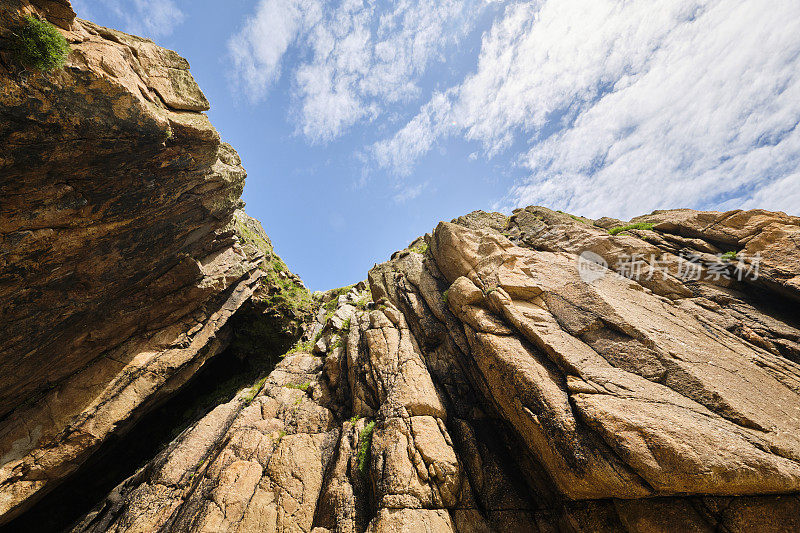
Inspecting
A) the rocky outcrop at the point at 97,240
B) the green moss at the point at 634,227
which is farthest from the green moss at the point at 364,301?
the green moss at the point at 634,227

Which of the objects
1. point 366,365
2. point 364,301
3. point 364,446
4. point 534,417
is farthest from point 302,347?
point 534,417

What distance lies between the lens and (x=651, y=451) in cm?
757

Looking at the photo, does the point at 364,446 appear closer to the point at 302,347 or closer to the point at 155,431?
the point at 302,347

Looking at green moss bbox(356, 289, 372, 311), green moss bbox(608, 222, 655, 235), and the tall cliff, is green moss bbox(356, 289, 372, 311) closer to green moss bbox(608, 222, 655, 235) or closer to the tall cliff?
the tall cliff

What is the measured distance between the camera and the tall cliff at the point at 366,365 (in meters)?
8.34

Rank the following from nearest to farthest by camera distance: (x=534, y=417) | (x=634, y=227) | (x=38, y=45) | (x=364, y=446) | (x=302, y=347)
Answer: (x=38, y=45), (x=534, y=417), (x=364, y=446), (x=634, y=227), (x=302, y=347)

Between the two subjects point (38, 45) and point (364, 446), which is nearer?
point (38, 45)

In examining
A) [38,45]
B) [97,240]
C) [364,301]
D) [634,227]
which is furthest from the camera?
[364,301]

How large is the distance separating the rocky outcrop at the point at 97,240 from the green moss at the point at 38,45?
214 mm

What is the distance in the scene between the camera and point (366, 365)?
659 inches

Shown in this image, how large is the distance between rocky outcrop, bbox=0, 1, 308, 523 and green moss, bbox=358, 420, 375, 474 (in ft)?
49.3

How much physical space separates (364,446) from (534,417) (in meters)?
9.02

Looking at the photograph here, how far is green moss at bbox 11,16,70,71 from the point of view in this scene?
7625 millimetres

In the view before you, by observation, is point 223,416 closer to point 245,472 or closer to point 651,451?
point 245,472
